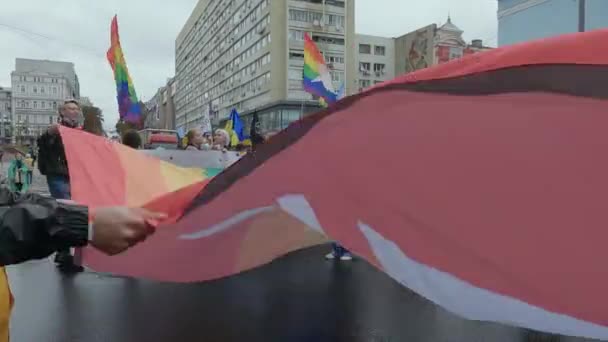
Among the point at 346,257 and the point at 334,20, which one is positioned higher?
the point at 334,20

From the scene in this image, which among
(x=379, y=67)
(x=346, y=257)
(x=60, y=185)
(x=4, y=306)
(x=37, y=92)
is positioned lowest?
(x=346, y=257)

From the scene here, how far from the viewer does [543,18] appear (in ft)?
50.3

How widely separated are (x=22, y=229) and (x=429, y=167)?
70.8 inches

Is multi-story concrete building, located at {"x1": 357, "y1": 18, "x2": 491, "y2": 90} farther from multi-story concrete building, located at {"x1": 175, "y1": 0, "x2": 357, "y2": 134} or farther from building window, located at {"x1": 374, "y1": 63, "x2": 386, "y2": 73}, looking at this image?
multi-story concrete building, located at {"x1": 175, "y1": 0, "x2": 357, "y2": 134}

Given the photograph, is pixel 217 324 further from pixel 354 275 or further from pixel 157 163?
pixel 354 275

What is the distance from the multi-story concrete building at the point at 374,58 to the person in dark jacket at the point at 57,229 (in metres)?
81.9

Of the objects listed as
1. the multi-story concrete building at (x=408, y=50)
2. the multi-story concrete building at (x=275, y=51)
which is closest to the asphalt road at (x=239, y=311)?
the multi-story concrete building at (x=275, y=51)

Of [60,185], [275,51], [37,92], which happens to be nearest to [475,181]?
[60,185]

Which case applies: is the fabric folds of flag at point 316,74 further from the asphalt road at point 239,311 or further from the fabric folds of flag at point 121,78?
the asphalt road at point 239,311

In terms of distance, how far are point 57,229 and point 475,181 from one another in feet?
5.85

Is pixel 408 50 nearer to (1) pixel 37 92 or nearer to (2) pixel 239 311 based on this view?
(1) pixel 37 92

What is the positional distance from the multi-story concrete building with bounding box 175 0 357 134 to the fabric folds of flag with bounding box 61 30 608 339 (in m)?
55.4

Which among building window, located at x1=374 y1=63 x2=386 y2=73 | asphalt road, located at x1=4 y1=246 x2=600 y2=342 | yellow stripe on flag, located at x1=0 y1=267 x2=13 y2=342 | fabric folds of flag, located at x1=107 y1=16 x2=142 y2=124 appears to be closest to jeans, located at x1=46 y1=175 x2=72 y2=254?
asphalt road, located at x1=4 y1=246 x2=600 y2=342

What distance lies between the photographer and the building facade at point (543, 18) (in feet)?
43.4
